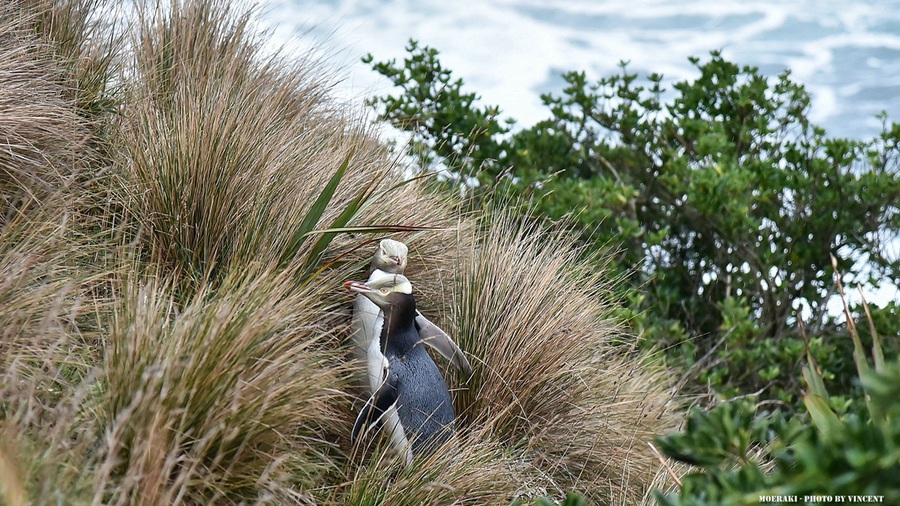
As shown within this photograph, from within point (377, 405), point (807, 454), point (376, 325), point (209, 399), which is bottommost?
point (377, 405)

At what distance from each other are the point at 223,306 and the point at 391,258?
29.3 inches

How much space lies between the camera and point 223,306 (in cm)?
269

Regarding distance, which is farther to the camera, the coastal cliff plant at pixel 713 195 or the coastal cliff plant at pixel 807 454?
the coastal cliff plant at pixel 713 195

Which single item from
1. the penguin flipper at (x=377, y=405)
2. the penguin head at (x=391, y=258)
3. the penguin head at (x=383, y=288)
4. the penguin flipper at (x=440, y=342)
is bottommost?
the penguin flipper at (x=377, y=405)

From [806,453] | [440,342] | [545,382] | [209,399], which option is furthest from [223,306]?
[806,453]

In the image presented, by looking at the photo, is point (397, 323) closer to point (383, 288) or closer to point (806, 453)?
point (383, 288)

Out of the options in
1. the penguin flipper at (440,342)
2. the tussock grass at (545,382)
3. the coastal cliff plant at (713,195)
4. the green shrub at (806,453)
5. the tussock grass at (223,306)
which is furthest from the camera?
the coastal cliff plant at (713,195)

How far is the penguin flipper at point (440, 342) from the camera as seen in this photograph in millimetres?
3404

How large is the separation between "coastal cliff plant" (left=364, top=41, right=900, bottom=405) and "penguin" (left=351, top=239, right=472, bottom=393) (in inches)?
90.6

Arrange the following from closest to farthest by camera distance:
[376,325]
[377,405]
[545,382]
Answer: [377,405] → [376,325] → [545,382]

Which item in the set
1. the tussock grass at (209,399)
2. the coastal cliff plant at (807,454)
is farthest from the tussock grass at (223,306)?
the coastal cliff plant at (807,454)

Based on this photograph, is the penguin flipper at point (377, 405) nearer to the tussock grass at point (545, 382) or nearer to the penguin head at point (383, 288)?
the penguin head at point (383, 288)

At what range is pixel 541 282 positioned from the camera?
4.02m

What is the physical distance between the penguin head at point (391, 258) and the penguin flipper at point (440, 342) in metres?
0.25
